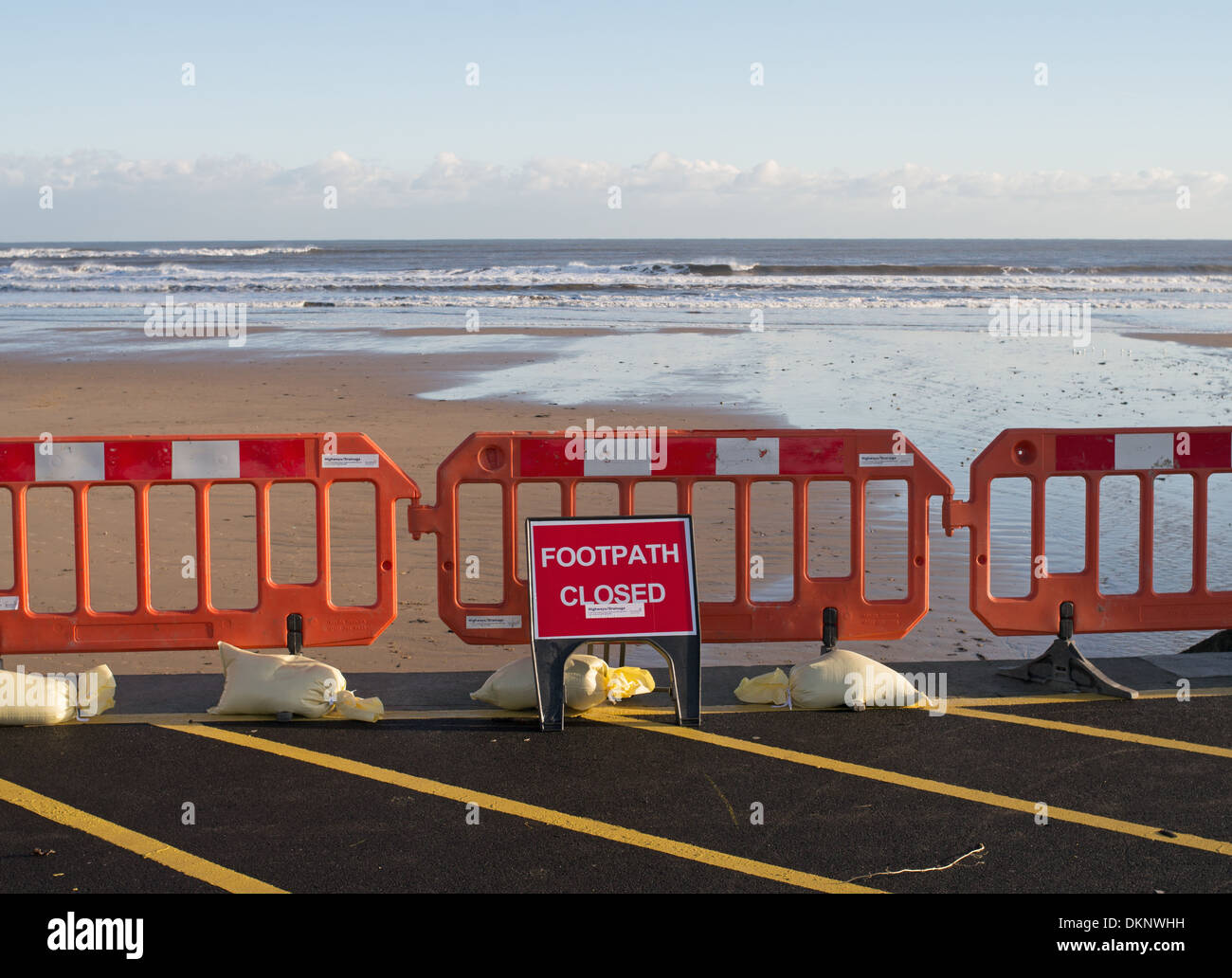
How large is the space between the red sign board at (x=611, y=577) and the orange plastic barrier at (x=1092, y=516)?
1.50 meters

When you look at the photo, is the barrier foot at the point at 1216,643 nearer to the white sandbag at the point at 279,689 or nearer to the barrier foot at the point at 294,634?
the white sandbag at the point at 279,689

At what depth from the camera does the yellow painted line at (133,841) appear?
434cm

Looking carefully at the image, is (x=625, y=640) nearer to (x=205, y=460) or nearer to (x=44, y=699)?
(x=205, y=460)

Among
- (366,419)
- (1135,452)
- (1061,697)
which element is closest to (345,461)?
(1061,697)

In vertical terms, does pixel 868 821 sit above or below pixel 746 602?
below

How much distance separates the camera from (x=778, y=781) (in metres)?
5.27

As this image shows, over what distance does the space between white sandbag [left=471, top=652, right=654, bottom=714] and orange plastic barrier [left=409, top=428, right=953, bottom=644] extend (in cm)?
35

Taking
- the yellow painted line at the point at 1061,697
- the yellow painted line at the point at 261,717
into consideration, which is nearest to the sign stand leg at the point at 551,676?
the yellow painted line at the point at 261,717

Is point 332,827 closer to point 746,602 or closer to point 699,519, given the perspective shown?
point 746,602

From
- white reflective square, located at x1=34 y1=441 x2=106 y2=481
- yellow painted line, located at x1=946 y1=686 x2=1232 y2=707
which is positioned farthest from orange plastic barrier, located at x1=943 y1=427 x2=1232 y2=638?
white reflective square, located at x1=34 y1=441 x2=106 y2=481

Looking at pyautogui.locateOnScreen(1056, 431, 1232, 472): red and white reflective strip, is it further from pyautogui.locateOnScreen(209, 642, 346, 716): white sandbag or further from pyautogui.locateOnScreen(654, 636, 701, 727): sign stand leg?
pyautogui.locateOnScreen(209, 642, 346, 716): white sandbag

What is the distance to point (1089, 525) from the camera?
21.8 feet
